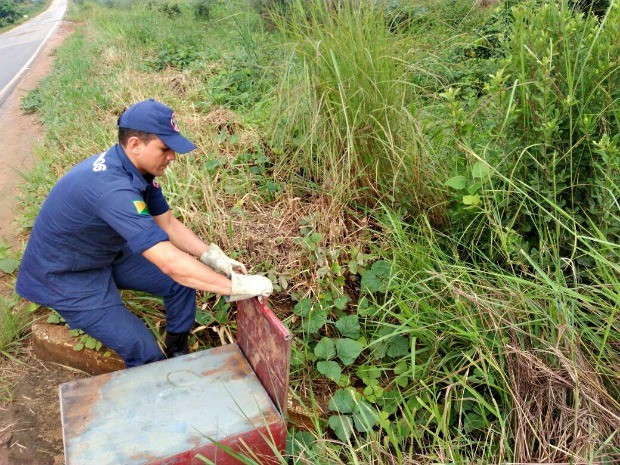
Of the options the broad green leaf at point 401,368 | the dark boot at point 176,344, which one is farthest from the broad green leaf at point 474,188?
the dark boot at point 176,344

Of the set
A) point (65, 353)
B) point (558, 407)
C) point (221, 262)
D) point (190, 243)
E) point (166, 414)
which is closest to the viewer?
point (558, 407)

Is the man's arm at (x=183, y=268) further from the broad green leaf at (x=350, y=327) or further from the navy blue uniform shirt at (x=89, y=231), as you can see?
the broad green leaf at (x=350, y=327)

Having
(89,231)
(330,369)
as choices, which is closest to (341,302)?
(330,369)

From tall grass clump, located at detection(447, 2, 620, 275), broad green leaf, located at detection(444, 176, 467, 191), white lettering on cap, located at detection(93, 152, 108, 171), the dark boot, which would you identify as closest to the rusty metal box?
the dark boot

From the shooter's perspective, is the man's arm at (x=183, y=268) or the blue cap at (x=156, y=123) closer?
the man's arm at (x=183, y=268)

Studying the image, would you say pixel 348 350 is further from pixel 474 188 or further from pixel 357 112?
pixel 357 112

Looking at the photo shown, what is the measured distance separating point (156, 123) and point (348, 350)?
1405mm

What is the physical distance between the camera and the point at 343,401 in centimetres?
220

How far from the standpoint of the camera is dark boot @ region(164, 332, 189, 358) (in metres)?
2.62

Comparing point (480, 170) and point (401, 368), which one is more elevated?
point (480, 170)

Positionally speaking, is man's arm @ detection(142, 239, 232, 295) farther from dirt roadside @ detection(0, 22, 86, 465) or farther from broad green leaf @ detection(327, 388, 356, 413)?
dirt roadside @ detection(0, 22, 86, 465)

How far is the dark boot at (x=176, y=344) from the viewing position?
8.59 ft

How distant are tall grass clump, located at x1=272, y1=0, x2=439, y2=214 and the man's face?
95 centimetres

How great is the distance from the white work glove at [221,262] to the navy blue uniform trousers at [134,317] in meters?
0.23
